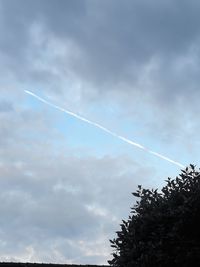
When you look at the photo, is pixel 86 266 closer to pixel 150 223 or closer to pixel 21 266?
pixel 21 266

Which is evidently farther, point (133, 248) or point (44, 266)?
point (44, 266)

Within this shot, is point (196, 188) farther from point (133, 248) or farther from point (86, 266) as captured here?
point (86, 266)

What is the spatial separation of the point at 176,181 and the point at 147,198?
963 mm

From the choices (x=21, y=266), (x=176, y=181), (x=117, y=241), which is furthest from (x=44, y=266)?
(x=176, y=181)

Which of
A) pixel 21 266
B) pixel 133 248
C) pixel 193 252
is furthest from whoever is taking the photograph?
pixel 21 266

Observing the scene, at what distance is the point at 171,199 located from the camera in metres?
15.0

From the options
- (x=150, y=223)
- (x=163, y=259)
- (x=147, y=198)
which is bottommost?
(x=163, y=259)

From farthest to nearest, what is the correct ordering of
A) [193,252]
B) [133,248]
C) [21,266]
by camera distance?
[21,266] < [133,248] < [193,252]

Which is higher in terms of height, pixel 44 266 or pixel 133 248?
pixel 44 266

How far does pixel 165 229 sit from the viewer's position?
47.0 feet

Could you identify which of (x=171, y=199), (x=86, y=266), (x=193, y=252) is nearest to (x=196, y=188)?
(x=171, y=199)

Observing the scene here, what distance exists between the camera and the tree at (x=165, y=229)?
13852 mm

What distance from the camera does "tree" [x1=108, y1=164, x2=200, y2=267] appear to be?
1385 centimetres

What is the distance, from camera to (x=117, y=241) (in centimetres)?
1554
